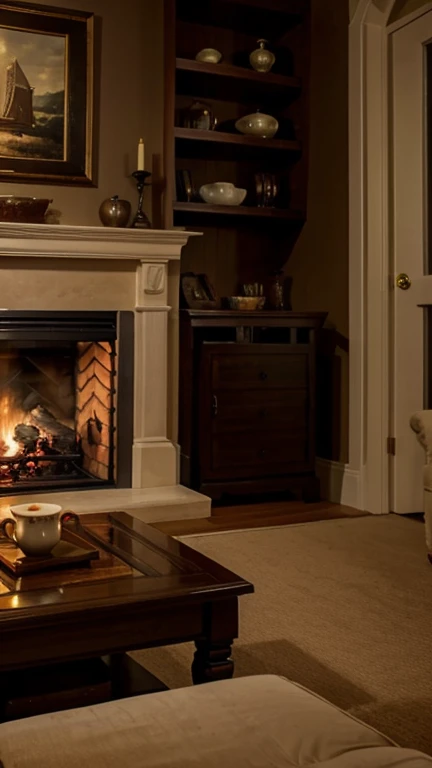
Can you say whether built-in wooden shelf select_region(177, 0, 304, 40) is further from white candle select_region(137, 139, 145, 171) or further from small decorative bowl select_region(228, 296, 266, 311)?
small decorative bowl select_region(228, 296, 266, 311)

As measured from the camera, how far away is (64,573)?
156 centimetres

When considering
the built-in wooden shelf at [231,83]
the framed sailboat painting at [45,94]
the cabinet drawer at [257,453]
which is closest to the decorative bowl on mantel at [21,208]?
the framed sailboat painting at [45,94]

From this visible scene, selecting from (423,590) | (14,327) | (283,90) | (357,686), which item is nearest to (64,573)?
(357,686)

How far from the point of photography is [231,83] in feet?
14.3

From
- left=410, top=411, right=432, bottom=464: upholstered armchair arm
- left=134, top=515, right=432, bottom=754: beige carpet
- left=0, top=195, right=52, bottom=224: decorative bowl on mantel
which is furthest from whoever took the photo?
left=0, top=195, right=52, bottom=224: decorative bowl on mantel

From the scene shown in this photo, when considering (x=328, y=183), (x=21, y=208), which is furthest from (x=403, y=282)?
(x=21, y=208)

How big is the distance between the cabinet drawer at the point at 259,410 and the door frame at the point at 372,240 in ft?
1.03

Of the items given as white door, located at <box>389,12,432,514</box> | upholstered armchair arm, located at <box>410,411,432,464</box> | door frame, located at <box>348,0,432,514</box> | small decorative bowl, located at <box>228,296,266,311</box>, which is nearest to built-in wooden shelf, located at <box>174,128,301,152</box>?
door frame, located at <box>348,0,432,514</box>

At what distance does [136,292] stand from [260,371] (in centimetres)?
70

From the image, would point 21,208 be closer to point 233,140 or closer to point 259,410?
point 233,140

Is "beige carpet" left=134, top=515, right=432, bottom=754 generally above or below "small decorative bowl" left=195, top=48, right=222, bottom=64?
below

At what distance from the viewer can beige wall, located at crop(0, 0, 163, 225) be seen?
4086 mm

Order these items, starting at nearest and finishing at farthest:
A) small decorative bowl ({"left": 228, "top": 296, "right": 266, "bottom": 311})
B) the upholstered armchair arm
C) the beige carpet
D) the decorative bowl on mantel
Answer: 1. the beige carpet
2. the upholstered armchair arm
3. the decorative bowl on mantel
4. small decorative bowl ({"left": 228, "top": 296, "right": 266, "bottom": 311})

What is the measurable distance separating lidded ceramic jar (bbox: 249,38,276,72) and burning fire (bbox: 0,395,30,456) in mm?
2131
